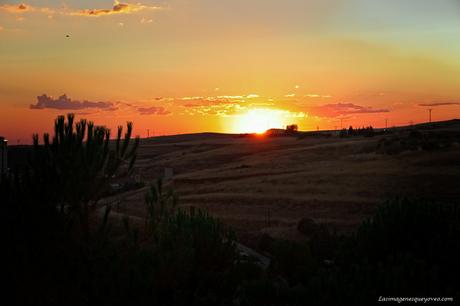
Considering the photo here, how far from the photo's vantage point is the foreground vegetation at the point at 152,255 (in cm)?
1038

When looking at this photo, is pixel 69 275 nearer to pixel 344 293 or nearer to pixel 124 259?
pixel 124 259

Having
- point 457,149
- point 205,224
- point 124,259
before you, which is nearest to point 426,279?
point 124,259

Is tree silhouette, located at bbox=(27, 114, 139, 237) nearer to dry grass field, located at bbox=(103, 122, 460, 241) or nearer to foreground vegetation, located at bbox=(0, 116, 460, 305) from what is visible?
foreground vegetation, located at bbox=(0, 116, 460, 305)

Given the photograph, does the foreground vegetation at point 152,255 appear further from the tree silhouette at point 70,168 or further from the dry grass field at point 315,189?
the dry grass field at point 315,189

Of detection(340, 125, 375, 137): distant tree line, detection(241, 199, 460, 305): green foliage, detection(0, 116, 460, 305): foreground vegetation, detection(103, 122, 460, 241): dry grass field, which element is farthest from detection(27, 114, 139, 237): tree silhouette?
detection(340, 125, 375, 137): distant tree line

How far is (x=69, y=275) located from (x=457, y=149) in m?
61.4

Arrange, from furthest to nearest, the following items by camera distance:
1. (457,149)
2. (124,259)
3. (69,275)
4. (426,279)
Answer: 1. (457,149)
2. (124,259)
3. (69,275)
4. (426,279)

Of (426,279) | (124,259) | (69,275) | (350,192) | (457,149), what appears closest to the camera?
(426,279)

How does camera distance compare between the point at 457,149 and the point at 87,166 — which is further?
the point at 457,149

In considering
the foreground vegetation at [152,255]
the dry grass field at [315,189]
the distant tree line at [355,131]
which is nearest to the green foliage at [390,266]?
the foreground vegetation at [152,255]

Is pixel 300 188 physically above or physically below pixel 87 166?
below

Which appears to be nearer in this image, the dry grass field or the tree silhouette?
the tree silhouette

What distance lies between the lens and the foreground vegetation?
10375 mm

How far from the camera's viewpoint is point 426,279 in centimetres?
1041
